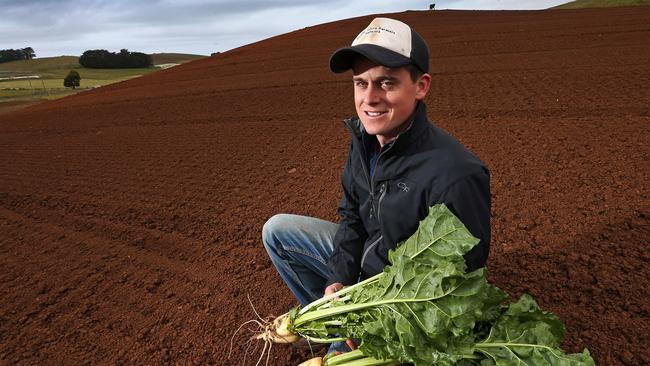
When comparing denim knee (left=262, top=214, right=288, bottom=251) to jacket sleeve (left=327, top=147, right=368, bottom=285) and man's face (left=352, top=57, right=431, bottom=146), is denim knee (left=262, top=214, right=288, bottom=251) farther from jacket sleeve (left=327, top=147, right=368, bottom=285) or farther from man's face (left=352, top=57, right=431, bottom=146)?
man's face (left=352, top=57, right=431, bottom=146)

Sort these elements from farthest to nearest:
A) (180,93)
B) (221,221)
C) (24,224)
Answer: (180,93)
(24,224)
(221,221)

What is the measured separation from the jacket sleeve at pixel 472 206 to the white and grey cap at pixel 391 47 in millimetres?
703

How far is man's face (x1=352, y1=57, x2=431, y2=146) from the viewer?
2336 millimetres

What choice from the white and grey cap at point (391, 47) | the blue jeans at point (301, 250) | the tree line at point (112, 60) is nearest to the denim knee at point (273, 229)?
the blue jeans at point (301, 250)

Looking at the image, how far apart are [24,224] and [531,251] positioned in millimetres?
6259

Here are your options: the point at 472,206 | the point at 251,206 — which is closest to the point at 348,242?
the point at 472,206

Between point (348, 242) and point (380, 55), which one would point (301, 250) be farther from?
point (380, 55)

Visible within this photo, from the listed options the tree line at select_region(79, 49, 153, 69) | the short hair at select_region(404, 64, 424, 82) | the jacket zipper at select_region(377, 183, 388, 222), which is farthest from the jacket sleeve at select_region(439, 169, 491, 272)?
the tree line at select_region(79, 49, 153, 69)

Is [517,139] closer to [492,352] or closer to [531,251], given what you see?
[531,251]

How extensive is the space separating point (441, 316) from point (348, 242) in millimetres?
1113

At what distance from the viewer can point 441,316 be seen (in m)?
1.78

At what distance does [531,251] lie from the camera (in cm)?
386

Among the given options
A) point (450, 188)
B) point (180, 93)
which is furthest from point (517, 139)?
point (180, 93)

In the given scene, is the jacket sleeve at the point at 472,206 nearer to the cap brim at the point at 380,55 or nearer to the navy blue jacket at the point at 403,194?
the navy blue jacket at the point at 403,194
